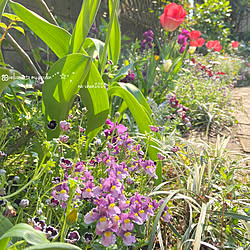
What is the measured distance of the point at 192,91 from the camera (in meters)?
2.95

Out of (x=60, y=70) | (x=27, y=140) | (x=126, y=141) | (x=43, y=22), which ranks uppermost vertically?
(x=43, y=22)

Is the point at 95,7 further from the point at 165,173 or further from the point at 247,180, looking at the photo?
the point at 247,180

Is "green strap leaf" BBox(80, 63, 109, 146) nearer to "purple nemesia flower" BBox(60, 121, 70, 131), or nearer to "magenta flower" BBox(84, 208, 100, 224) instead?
"purple nemesia flower" BBox(60, 121, 70, 131)

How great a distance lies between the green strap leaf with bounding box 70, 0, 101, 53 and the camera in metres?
1.05

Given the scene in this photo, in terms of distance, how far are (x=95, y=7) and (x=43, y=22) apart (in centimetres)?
22

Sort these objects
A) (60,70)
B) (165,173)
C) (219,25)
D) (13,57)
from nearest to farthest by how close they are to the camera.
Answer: (60,70), (165,173), (13,57), (219,25)

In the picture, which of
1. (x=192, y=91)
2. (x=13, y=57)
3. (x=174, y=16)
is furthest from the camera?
(x=192, y=91)

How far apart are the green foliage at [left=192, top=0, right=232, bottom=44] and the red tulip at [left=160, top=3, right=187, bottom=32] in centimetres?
569

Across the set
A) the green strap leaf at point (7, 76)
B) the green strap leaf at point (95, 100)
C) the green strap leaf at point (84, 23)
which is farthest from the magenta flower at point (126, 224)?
the green strap leaf at point (84, 23)

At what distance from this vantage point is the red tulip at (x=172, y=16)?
229cm

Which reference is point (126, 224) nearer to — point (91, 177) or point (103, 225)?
point (103, 225)

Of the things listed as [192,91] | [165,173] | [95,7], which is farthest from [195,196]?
[192,91]

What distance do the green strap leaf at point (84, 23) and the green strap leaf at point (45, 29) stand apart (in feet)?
0.20

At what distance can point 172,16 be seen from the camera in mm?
2342
